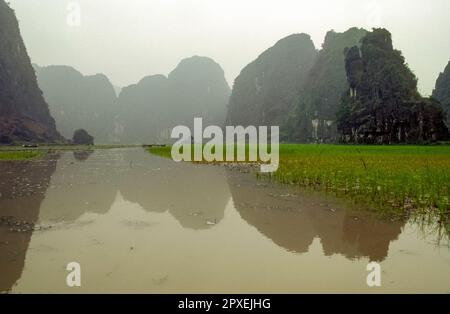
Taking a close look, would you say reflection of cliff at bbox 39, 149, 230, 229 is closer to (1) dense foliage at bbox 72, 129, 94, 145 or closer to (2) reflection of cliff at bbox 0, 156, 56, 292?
(2) reflection of cliff at bbox 0, 156, 56, 292

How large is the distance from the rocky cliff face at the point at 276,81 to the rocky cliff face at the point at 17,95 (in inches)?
3512

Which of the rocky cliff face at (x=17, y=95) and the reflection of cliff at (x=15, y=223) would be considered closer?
the reflection of cliff at (x=15, y=223)

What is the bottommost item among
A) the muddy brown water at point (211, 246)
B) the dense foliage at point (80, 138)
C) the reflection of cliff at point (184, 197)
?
the muddy brown water at point (211, 246)

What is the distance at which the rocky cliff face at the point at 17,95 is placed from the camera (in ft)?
268

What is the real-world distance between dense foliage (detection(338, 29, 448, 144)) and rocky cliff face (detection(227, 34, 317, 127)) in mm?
83889

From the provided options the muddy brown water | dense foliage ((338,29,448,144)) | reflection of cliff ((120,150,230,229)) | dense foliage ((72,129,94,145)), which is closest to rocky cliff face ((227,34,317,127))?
dense foliage ((72,129,94,145))

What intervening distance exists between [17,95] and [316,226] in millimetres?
104273

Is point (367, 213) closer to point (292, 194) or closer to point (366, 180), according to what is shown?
point (292, 194)

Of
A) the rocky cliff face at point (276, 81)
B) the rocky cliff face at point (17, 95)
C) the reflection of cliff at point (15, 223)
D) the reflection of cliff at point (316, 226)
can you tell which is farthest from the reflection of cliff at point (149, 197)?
the rocky cliff face at point (276, 81)

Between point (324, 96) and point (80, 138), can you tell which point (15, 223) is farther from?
point (324, 96)

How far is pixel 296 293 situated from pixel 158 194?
308 inches

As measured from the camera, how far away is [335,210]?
342 inches

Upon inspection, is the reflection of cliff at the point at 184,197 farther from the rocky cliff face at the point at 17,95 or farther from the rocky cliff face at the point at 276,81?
the rocky cliff face at the point at 276,81
